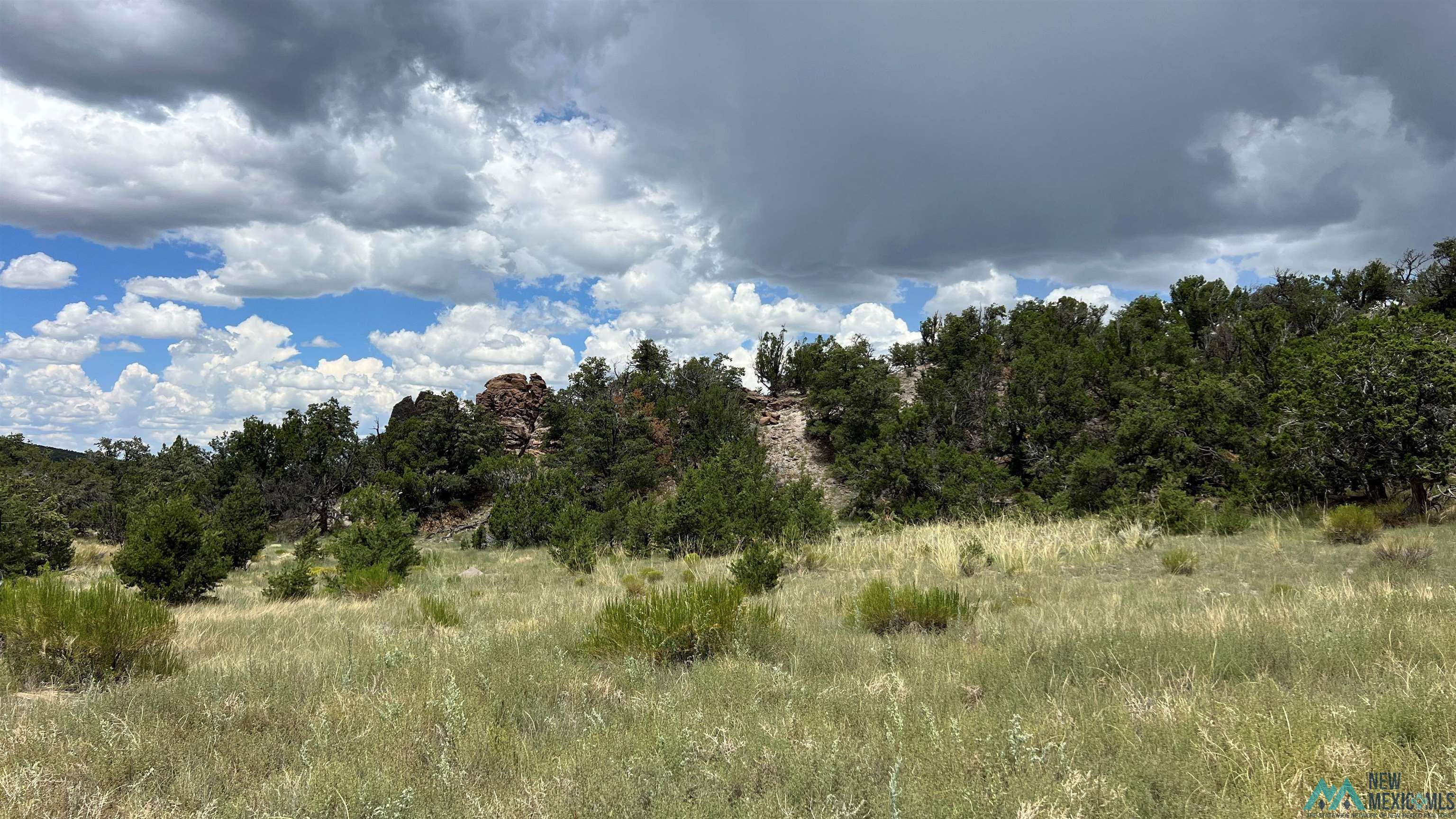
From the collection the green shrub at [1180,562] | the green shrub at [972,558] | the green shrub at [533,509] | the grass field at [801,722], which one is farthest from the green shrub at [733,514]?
the grass field at [801,722]

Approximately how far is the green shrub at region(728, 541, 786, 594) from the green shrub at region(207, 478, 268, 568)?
29.8 feet

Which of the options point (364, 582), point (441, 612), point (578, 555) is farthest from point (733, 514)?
point (441, 612)

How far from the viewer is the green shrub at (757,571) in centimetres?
994

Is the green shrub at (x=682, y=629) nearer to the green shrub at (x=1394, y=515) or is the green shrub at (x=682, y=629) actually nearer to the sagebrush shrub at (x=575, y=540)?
the sagebrush shrub at (x=575, y=540)

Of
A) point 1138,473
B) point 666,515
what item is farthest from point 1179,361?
point 666,515

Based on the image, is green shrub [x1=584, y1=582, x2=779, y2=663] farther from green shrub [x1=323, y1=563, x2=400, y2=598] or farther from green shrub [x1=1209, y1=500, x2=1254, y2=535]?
green shrub [x1=1209, y1=500, x2=1254, y2=535]

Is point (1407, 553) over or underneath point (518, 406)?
underneath

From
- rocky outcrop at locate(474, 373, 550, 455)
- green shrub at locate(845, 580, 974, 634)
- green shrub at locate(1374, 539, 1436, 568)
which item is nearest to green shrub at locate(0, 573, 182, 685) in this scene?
green shrub at locate(845, 580, 974, 634)

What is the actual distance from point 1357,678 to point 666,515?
14.5 metres

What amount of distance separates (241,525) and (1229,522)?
25.0 metres

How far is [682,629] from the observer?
217 inches

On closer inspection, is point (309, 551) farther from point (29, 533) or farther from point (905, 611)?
point (905, 611)

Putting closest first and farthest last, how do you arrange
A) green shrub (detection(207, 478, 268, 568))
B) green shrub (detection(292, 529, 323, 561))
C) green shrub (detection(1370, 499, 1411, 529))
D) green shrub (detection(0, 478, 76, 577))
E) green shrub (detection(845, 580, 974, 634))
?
green shrub (detection(845, 580, 974, 634)) → green shrub (detection(1370, 499, 1411, 529)) → green shrub (detection(0, 478, 76, 577)) → green shrub (detection(207, 478, 268, 568)) → green shrub (detection(292, 529, 323, 561))

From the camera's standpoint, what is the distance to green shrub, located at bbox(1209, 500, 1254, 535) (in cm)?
1291
